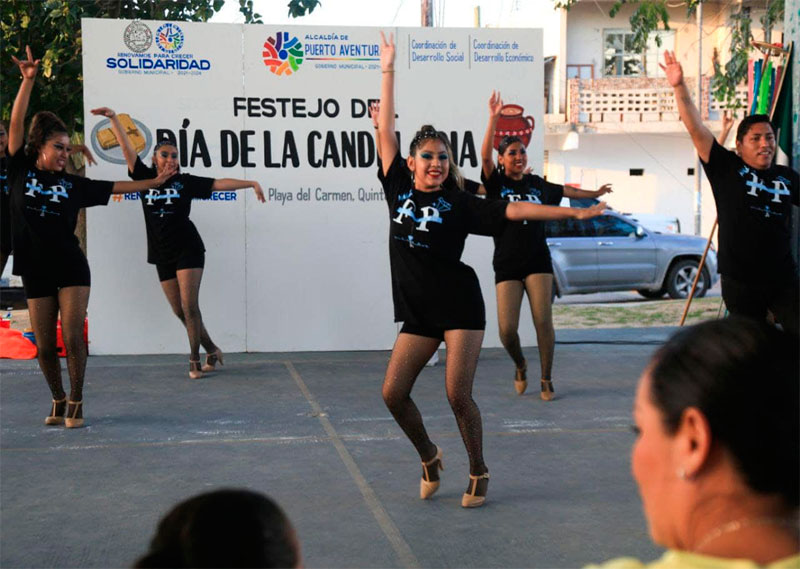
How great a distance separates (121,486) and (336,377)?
3988 millimetres

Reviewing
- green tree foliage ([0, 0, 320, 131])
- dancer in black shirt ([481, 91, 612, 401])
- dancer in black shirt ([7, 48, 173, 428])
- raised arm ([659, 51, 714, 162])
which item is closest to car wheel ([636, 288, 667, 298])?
green tree foliage ([0, 0, 320, 131])

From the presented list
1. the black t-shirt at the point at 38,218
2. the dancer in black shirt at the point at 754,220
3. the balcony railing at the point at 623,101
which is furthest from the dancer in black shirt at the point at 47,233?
the balcony railing at the point at 623,101

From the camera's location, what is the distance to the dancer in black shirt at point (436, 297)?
572 cm

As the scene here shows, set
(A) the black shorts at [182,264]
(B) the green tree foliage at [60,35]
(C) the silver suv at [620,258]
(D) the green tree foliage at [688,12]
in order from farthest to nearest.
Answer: (C) the silver suv at [620,258] → (D) the green tree foliage at [688,12] → (B) the green tree foliage at [60,35] → (A) the black shorts at [182,264]

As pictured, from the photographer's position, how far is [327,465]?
6.62m

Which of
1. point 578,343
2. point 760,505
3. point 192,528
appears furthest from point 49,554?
point 578,343

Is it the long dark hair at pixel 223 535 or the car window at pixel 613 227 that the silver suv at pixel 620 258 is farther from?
the long dark hair at pixel 223 535

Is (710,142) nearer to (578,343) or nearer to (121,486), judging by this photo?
(121,486)

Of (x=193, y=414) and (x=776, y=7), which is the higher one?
(x=776, y=7)

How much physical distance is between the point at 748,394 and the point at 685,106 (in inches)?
195

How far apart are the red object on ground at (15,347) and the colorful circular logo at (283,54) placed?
3638mm

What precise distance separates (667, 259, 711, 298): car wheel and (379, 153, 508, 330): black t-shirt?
1417cm

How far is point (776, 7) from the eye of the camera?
Answer: 59.2 feet

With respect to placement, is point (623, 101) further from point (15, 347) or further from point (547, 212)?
point (547, 212)
